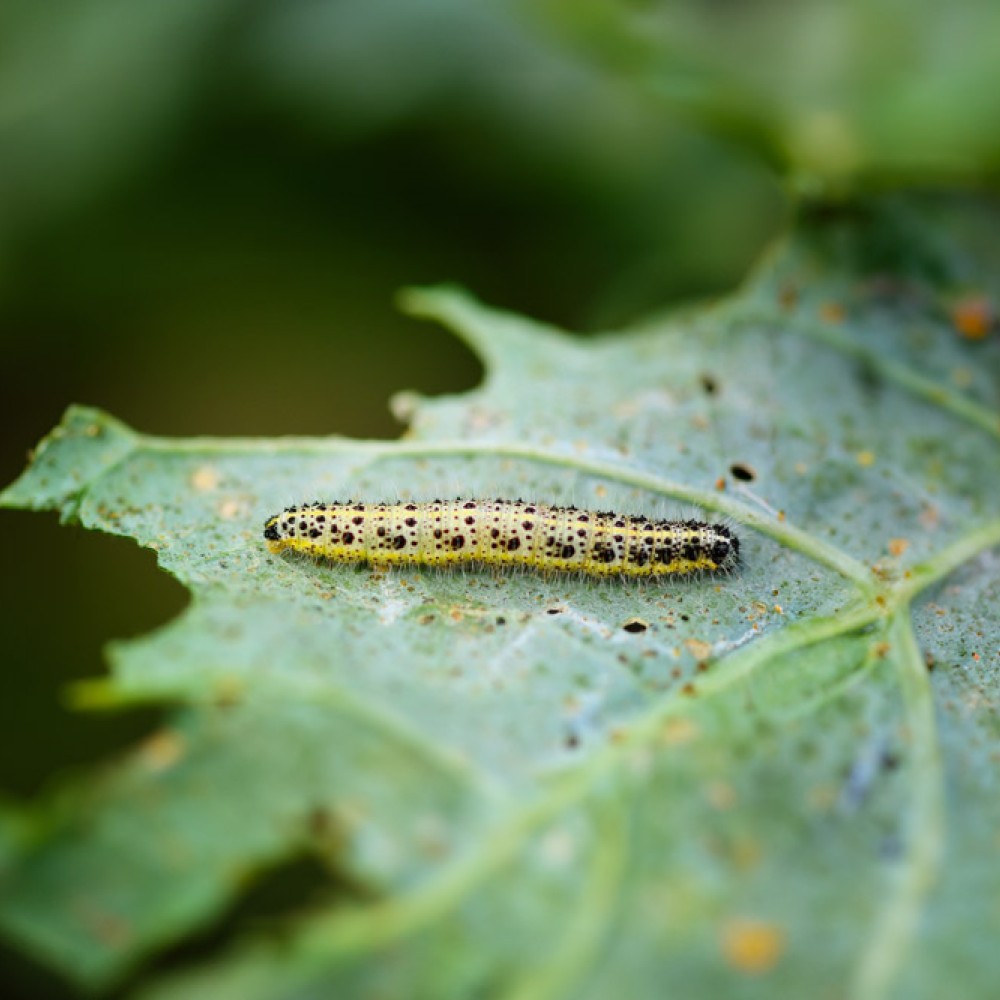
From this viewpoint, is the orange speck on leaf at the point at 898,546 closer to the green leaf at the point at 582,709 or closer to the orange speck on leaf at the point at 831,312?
the green leaf at the point at 582,709

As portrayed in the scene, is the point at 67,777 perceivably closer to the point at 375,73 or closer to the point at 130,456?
the point at 130,456

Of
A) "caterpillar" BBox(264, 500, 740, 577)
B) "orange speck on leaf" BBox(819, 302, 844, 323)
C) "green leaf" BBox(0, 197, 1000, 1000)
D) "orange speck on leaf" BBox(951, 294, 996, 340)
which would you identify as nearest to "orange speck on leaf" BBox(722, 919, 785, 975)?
"green leaf" BBox(0, 197, 1000, 1000)

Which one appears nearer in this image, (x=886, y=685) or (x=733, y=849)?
(x=733, y=849)

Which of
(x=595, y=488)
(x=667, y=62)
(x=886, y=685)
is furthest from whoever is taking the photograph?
(x=667, y=62)

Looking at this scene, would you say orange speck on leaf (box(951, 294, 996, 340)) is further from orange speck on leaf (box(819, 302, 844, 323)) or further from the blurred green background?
the blurred green background

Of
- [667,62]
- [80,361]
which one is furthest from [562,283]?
[80,361]

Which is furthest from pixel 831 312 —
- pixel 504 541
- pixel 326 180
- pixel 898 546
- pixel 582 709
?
pixel 326 180
